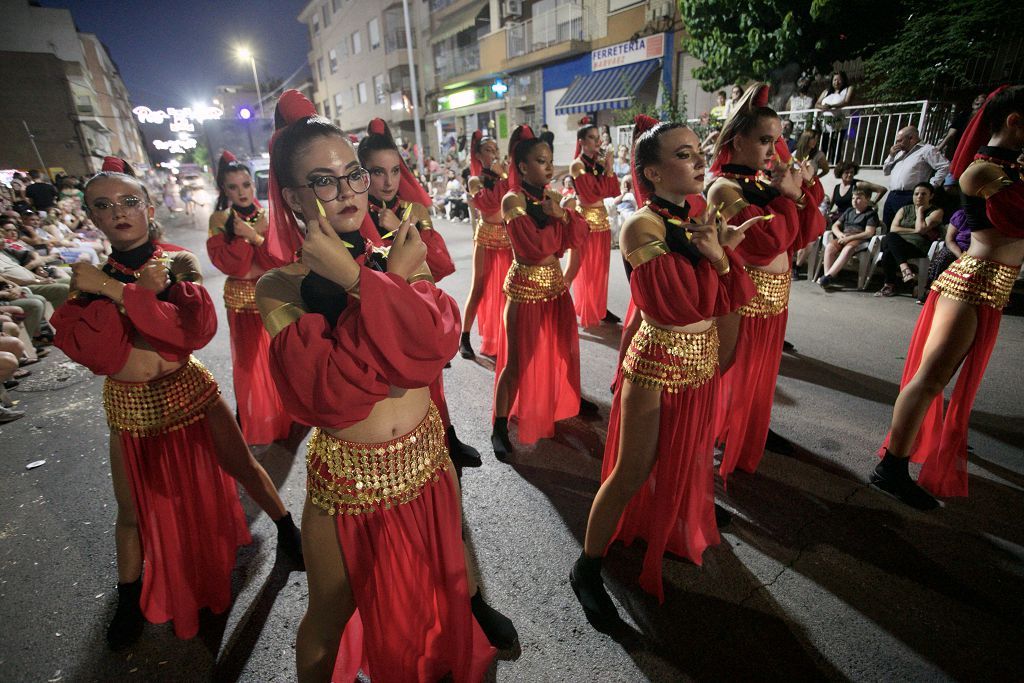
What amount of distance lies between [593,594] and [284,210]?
2.02 metres

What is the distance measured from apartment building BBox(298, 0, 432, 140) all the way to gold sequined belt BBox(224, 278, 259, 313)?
73.7 ft

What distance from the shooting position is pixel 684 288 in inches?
74.2

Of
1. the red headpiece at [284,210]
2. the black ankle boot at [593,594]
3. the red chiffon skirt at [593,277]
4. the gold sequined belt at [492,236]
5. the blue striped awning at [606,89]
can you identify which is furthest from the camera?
the blue striped awning at [606,89]

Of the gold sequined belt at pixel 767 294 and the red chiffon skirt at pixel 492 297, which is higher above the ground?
the gold sequined belt at pixel 767 294

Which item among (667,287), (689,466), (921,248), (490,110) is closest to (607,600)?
(689,466)

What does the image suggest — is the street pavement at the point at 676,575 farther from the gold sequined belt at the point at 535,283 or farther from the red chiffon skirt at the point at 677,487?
the gold sequined belt at the point at 535,283

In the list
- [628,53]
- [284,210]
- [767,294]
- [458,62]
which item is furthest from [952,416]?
[458,62]

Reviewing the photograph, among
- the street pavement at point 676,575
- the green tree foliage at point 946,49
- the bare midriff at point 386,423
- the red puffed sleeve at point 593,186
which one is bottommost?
the street pavement at point 676,575

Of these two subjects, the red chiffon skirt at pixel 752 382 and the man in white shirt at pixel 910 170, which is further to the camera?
the man in white shirt at pixel 910 170

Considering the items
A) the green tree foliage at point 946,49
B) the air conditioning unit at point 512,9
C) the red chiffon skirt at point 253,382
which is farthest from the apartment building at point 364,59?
the red chiffon skirt at point 253,382

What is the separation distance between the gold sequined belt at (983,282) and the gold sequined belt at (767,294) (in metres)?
0.85

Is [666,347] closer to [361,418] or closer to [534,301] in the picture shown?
[361,418]

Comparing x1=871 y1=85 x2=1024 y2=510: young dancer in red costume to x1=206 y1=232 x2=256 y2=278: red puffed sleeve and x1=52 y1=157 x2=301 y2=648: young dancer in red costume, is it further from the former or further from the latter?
x1=206 y1=232 x2=256 y2=278: red puffed sleeve

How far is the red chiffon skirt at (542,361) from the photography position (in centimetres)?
335
